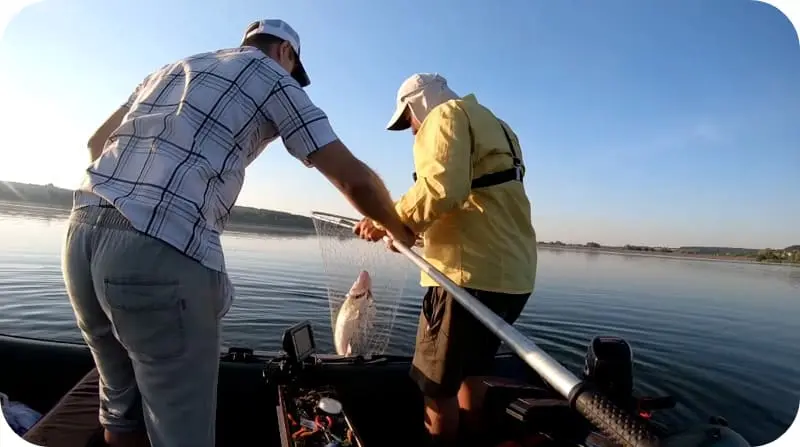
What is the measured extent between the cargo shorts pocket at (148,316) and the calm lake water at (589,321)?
3.40 metres

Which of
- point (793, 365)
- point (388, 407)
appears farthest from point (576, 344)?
point (388, 407)

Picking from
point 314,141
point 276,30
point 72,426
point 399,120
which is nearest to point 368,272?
point 399,120

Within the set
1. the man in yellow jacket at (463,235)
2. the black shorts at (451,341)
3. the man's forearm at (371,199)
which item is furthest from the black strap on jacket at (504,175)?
the man's forearm at (371,199)

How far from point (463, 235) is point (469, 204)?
167mm

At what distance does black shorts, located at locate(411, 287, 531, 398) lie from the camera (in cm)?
248

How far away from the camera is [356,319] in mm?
4836

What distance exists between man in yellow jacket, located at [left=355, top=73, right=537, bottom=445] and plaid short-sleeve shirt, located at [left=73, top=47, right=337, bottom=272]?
857 mm

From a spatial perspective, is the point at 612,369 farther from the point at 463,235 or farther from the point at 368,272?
the point at 368,272

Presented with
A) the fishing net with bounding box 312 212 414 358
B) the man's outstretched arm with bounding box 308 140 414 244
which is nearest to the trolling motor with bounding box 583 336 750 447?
the man's outstretched arm with bounding box 308 140 414 244

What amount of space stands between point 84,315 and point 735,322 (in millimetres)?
16866

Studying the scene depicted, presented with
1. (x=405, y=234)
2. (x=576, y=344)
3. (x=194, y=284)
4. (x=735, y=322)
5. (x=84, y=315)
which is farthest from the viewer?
(x=735, y=322)

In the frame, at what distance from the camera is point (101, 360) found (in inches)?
70.8

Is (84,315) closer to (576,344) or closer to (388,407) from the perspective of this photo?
(388,407)

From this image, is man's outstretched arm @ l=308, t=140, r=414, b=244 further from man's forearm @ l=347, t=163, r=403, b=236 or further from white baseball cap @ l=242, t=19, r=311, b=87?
white baseball cap @ l=242, t=19, r=311, b=87
